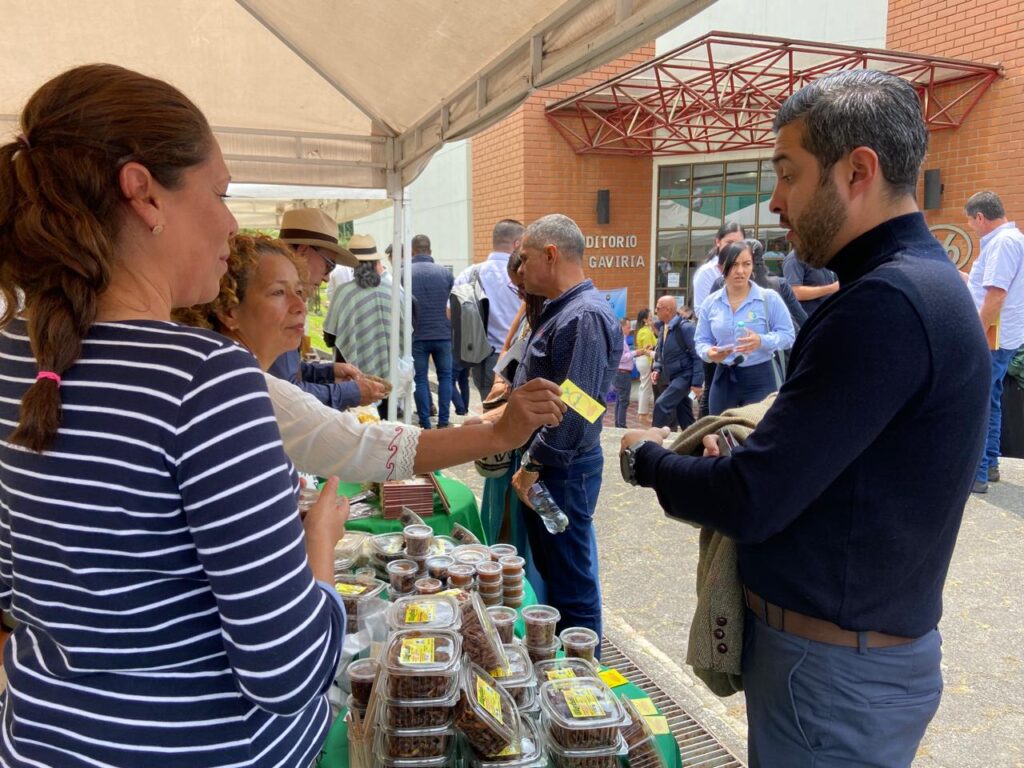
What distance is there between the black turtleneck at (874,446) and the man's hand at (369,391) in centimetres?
245

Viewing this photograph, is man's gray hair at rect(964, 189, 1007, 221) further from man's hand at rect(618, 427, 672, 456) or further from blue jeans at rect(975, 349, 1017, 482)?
man's hand at rect(618, 427, 672, 456)

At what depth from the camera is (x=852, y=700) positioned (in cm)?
147

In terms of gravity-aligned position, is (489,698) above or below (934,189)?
below

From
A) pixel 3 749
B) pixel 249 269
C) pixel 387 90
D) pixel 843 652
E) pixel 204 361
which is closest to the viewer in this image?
pixel 204 361

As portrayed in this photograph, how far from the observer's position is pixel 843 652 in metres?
1.47

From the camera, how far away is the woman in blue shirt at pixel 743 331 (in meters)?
5.24

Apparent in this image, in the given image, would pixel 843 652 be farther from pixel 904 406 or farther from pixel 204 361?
pixel 204 361

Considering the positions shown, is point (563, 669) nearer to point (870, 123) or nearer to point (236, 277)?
point (870, 123)

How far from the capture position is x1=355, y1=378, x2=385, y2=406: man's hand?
3670 millimetres

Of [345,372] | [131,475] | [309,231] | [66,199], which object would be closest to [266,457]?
[131,475]

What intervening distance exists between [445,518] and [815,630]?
174 cm

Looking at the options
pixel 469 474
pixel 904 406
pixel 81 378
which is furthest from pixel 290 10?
pixel 469 474

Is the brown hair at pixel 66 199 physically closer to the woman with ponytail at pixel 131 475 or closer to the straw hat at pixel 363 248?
the woman with ponytail at pixel 131 475

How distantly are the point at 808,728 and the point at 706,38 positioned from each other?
25.2ft
